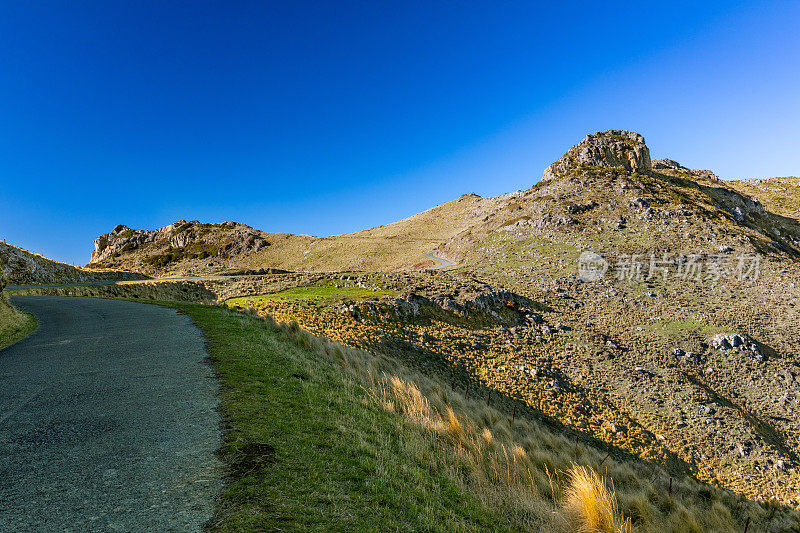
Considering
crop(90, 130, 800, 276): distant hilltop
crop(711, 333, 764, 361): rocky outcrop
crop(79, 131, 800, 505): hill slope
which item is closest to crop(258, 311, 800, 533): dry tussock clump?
crop(79, 131, 800, 505): hill slope

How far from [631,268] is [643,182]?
35.4 meters

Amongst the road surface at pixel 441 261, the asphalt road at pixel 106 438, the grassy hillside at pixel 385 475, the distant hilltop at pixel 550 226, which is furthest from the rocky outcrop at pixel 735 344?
the road surface at pixel 441 261

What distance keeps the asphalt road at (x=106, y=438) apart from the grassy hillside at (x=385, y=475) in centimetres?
54

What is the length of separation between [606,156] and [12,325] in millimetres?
108348

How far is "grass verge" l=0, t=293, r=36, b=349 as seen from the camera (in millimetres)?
13086

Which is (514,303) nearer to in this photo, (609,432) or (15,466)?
(609,432)

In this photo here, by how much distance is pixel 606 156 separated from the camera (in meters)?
89.9

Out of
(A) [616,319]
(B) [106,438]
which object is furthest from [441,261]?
(B) [106,438]

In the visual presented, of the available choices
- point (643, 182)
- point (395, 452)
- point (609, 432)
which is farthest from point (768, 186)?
point (395, 452)

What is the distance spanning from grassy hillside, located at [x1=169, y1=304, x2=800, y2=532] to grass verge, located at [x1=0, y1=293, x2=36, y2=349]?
324 inches

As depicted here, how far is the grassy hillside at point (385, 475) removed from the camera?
4.68m

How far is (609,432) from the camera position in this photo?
2158cm

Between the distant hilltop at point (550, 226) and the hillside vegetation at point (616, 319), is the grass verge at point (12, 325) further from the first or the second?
the distant hilltop at point (550, 226)

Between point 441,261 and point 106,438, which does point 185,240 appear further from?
point 106,438
